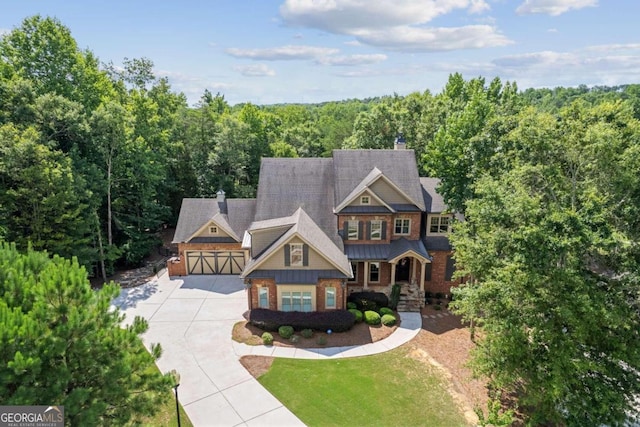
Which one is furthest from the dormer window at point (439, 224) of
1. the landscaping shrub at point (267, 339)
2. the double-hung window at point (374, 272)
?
the landscaping shrub at point (267, 339)

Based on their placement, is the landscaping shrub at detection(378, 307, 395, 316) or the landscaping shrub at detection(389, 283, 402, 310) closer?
the landscaping shrub at detection(378, 307, 395, 316)

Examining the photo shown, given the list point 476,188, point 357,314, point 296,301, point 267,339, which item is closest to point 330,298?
point 357,314

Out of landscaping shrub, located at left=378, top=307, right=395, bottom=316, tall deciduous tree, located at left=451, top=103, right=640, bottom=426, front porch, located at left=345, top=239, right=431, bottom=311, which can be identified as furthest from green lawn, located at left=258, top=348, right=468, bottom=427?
front porch, located at left=345, top=239, right=431, bottom=311

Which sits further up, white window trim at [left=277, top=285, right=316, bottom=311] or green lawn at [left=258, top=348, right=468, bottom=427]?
white window trim at [left=277, top=285, right=316, bottom=311]

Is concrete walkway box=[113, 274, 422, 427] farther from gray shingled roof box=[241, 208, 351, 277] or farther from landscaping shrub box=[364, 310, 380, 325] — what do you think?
gray shingled roof box=[241, 208, 351, 277]

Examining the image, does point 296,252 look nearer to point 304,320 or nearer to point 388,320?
point 304,320

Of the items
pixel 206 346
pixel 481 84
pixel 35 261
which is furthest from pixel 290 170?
pixel 481 84
